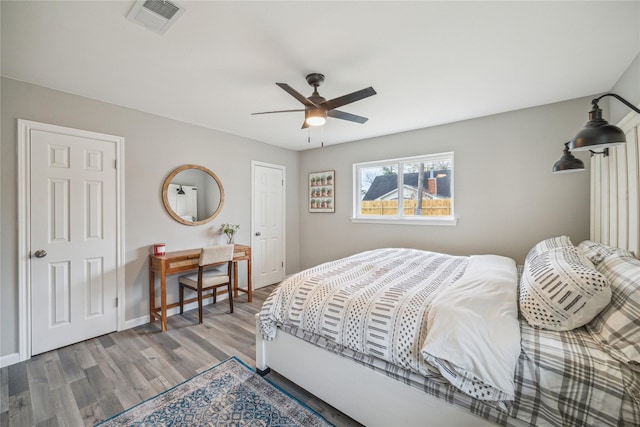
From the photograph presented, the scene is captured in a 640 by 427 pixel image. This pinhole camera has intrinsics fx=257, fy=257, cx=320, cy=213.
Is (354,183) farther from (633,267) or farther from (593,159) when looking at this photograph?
(633,267)

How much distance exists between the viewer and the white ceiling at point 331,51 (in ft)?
4.93

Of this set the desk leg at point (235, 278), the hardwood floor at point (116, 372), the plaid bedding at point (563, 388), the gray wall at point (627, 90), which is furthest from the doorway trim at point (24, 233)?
the gray wall at point (627, 90)

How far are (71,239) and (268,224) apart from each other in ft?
8.04

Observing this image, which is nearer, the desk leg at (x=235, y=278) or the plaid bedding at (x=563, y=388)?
the plaid bedding at (x=563, y=388)

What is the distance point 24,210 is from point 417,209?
4295 millimetres

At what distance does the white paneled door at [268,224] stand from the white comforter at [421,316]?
2.23 meters

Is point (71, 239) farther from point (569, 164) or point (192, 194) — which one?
point (569, 164)

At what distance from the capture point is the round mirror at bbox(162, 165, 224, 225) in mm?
3229

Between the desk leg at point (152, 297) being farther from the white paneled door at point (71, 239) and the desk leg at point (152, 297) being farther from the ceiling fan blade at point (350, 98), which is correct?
the ceiling fan blade at point (350, 98)

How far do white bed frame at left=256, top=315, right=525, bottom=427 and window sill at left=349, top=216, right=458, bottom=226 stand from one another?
8.16 ft

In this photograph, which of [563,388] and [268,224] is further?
[268,224]

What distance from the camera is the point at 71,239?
253cm

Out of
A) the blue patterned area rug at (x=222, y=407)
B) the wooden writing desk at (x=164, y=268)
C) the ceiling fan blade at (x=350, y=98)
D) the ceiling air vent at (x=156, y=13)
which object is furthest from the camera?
the wooden writing desk at (x=164, y=268)

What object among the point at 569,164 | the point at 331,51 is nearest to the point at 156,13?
the point at 331,51
